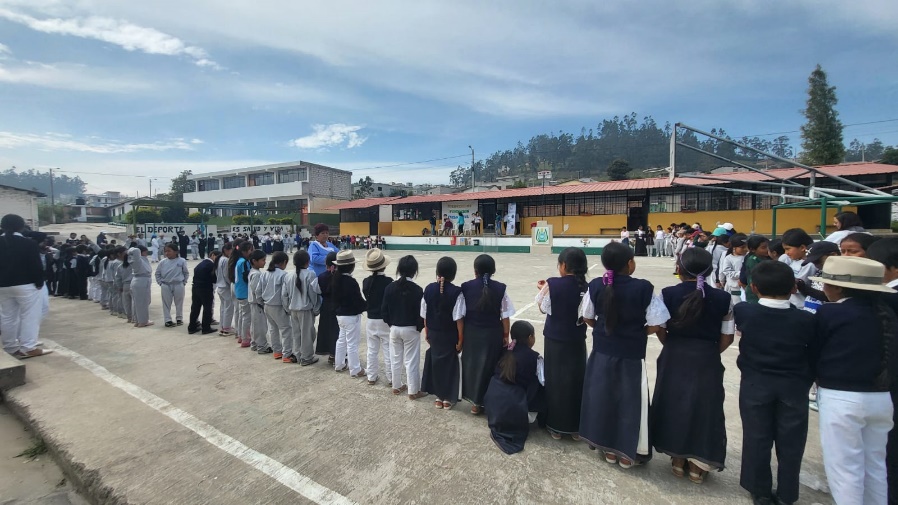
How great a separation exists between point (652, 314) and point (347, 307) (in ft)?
9.73

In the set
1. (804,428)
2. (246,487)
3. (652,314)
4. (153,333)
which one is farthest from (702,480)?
(153,333)

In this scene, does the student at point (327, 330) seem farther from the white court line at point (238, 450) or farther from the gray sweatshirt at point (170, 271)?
the gray sweatshirt at point (170, 271)

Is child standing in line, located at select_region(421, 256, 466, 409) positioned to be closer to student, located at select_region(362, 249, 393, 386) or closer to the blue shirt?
student, located at select_region(362, 249, 393, 386)

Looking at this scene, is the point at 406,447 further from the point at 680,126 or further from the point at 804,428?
the point at 680,126

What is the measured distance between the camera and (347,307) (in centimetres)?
423

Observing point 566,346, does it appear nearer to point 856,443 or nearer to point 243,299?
point 856,443

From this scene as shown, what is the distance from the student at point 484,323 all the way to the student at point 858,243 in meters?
2.41

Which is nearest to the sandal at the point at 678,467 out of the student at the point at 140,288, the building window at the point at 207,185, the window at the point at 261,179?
the student at the point at 140,288

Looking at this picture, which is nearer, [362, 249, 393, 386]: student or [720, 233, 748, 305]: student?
[362, 249, 393, 386]: student

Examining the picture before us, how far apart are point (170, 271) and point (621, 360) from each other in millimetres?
7028

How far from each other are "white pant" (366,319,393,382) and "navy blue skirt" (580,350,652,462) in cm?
204

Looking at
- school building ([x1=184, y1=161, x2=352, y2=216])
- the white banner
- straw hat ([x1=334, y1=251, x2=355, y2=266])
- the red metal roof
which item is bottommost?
straw hat ([x1=334, y1=251, x2=355, y2=266])

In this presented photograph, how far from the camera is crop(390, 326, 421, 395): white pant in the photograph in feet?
12.0

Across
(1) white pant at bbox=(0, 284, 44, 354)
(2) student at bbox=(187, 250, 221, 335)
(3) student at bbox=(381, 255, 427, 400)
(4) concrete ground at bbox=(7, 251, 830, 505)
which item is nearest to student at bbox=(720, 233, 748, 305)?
(4) concrete ground at bbox=(7, 251, 830, 505)
